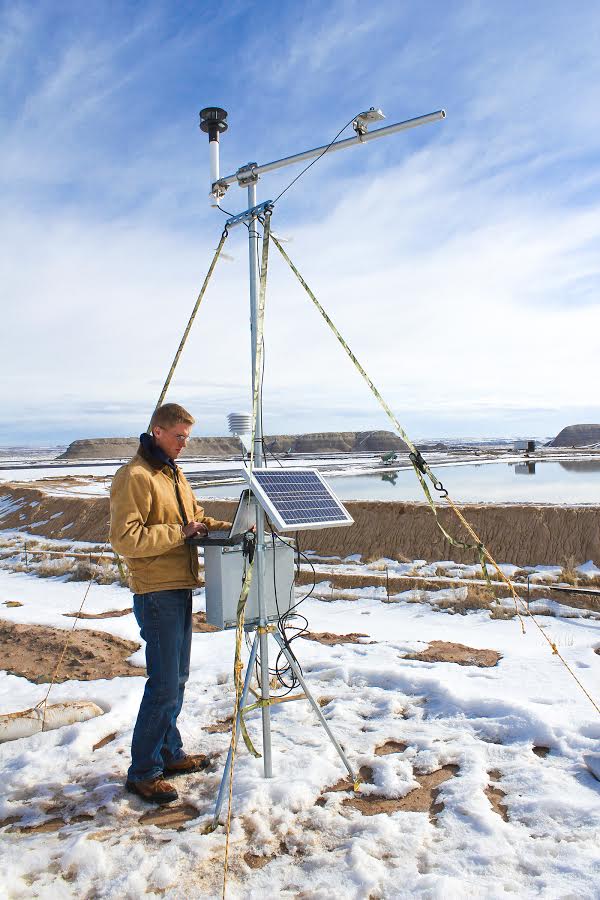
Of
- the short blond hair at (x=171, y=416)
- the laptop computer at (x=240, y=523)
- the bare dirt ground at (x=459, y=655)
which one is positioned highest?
the short blond hair at (x=171, y=416)

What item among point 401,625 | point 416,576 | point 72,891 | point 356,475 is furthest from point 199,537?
point 356,475

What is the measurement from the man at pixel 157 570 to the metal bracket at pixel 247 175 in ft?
5.58

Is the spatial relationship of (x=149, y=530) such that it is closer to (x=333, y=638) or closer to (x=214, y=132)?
(x=214, y=132)

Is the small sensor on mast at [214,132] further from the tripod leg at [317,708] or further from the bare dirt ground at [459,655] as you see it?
the bare dirt ground at [459,655]

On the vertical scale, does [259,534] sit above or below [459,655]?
above

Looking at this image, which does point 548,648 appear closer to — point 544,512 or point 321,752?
point 321,752

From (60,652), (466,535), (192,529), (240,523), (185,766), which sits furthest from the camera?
(466,535)

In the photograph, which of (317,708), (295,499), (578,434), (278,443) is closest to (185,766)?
(317,708)

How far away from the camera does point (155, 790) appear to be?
12.9 feet

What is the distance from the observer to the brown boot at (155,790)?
3.91 metres

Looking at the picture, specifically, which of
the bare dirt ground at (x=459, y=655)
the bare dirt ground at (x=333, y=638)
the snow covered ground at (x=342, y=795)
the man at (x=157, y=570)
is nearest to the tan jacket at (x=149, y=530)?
the man at (x=157, y=570)

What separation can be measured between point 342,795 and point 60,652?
4857mm

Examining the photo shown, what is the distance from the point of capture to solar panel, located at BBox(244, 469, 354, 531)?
3.70m

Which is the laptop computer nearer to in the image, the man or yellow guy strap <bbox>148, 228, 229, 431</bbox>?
the man
